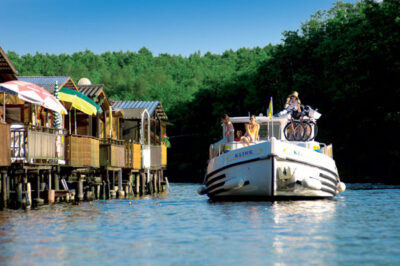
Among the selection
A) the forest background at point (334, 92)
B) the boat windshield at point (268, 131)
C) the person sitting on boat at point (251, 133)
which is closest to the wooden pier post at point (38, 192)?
the person sitting on boat at point (251, 133)

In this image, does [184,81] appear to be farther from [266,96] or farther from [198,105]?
[266,96]

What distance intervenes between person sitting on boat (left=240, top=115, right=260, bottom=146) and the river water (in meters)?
3.92

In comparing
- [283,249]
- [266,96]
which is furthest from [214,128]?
[283,249]

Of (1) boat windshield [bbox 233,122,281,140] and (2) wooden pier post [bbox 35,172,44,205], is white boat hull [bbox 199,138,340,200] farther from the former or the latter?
(2) wooden pier post [bbox 35,172,44,205]

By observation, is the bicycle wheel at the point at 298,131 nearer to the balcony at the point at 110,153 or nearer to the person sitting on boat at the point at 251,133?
the person sitting on boat at the point at 251,133

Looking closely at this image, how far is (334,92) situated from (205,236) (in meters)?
51.0

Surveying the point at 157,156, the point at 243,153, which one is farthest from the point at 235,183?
the point at 157,156

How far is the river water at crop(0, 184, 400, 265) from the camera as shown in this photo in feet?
45.5

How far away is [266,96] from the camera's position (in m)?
79.0

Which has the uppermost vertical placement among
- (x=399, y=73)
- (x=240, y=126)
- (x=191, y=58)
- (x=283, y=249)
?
(x=191, y=58)

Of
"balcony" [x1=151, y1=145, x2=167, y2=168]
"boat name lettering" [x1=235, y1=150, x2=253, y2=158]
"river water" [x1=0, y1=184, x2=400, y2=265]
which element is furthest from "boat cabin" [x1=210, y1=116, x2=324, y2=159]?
"balcony" [x1=151, y1=145, x2=167, y2=168]

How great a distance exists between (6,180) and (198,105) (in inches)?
2876

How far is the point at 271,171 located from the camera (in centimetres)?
2698

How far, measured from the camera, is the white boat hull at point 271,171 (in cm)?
2686
